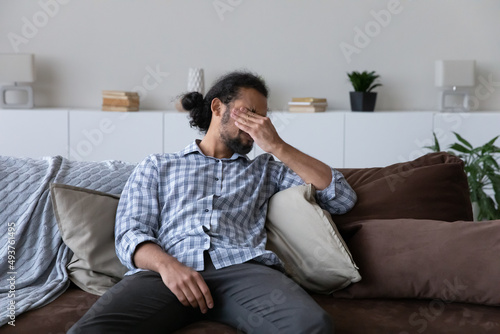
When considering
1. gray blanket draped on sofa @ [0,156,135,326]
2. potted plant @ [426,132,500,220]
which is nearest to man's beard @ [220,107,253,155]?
gray blanket draped on sofa @ [0,156,135,326]

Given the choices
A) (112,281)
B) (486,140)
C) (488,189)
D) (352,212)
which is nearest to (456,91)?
(486,140)

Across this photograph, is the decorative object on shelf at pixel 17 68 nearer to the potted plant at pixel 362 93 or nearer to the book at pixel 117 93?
the book at pixel 117 93

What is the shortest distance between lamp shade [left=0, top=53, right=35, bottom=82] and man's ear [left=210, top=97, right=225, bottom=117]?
2.78 metres

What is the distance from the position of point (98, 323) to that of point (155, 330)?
6.8 inches

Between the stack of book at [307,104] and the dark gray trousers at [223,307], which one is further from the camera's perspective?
the stack of book at [307,104]

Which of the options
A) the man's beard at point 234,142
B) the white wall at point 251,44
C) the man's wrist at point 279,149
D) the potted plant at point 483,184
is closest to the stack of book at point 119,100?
the white wall at point 251,44

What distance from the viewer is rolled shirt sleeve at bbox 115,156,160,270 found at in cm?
214

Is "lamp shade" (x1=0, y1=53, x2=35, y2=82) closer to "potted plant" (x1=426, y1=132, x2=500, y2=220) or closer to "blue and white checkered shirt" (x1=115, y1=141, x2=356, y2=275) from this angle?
"blue and white checkered shirt" (x1=115, y1=141, x2=356, y2=275)

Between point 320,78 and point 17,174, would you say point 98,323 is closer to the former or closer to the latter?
point 17,174

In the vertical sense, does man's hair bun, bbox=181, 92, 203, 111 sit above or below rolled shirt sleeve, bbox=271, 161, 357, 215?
above

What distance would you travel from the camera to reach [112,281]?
2.23 m

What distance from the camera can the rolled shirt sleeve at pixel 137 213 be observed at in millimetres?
2143

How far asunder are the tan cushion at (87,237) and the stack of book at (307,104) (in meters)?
2.59

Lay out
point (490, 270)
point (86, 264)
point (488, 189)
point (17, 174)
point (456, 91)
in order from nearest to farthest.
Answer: point (490, 270)
point (86, 264)
point (17, 174)
point (488, 189)
point (456, 91)
